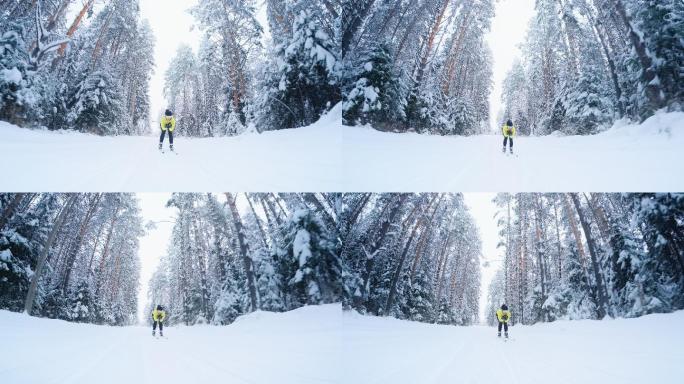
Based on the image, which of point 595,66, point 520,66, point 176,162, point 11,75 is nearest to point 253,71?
point 176,162

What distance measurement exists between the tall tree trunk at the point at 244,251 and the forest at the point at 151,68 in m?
0.70

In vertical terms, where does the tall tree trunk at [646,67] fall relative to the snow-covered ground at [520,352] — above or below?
above

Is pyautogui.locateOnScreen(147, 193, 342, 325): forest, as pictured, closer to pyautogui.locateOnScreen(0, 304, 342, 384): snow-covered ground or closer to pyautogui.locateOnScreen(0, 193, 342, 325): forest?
pyautogui.locateOnScreen(0, 193, 342, 325): forest

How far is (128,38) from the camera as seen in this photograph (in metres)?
4.50

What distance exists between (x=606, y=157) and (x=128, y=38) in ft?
14.8

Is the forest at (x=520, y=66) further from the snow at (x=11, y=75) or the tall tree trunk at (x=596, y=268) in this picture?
the snow at (x=11, y=75)

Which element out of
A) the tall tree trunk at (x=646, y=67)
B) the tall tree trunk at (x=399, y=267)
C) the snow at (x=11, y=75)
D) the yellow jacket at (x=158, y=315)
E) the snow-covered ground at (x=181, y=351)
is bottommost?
the snow-covered ground at (x=181, y=351)

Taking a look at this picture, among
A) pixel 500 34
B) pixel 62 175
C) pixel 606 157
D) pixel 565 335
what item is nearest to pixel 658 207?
pixel 606 157

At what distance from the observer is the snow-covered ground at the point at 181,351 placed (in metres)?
3.90

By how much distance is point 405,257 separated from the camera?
4773 millimetres

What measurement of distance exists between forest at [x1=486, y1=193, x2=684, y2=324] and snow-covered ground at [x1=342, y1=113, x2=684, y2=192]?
0.25 m

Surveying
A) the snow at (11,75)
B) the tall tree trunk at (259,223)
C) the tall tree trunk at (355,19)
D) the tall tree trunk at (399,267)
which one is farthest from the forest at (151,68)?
the tall tree trunk at (399,267)

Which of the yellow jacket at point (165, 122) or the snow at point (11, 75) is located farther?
the yellow jacket at point (165, 122)

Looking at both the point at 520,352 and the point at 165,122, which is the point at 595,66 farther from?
the point at 165,122
